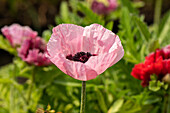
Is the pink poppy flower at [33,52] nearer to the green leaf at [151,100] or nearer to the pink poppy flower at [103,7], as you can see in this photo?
the green leaf at [151,100]

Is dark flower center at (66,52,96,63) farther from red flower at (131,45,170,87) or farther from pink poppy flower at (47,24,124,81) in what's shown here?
red flower at (131,45,170,87)

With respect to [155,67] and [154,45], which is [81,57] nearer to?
[155,67]

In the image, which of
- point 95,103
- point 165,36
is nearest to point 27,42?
point 95,103

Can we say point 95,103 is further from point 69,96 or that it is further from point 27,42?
point 27,42

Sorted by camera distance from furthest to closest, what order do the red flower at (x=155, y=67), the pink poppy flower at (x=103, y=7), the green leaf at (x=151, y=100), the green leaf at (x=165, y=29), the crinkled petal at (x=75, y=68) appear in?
the pink poppy flower at (x=103, y=7) → the green leaf at (x=165, y=29) → the green leaf at (x=151, y=100) → the red flower at (x=155, y=67) → the crinkled petal at (x=75, y=68)

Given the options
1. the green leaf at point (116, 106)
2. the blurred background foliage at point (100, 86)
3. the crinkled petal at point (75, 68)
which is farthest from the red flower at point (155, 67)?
the crinkled petal at point (75, 68)

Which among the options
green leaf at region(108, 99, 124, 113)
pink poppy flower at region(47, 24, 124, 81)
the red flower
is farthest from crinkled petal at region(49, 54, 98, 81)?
green leaf at region(108, 99, 124, 113)
